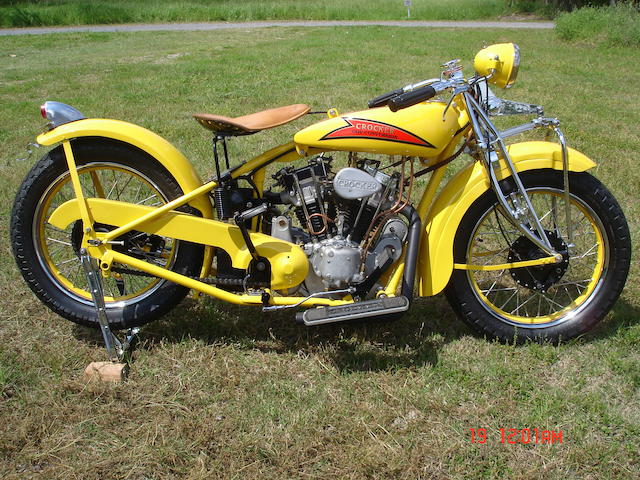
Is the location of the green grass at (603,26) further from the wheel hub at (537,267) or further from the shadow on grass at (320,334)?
the shadow on grass at (320,334)

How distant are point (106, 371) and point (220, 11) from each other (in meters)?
20.4

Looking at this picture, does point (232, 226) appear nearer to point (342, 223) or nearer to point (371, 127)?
point (342, 223)

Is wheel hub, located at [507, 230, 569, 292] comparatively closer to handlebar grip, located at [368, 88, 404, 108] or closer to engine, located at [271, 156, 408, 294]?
engine, located at [271, 156, 408, 294]

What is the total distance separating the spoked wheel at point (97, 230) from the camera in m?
3.07

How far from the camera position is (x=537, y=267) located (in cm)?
328

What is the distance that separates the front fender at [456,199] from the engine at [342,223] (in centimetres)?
16

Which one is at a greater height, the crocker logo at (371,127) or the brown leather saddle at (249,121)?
the brown leather saddle at (249,121)

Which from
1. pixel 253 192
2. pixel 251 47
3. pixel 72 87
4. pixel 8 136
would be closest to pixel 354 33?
pixel 251 47

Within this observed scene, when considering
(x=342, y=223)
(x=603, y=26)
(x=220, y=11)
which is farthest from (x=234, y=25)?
(x=342, y=223)

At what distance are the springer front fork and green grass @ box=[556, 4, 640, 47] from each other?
36.8 ft

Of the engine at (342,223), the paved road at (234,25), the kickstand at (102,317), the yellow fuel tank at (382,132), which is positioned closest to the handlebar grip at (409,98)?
the yellow fuel tank at (382,132)

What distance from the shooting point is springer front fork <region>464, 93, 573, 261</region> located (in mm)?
2953

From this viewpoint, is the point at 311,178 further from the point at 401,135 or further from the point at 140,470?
the point at 140,470
